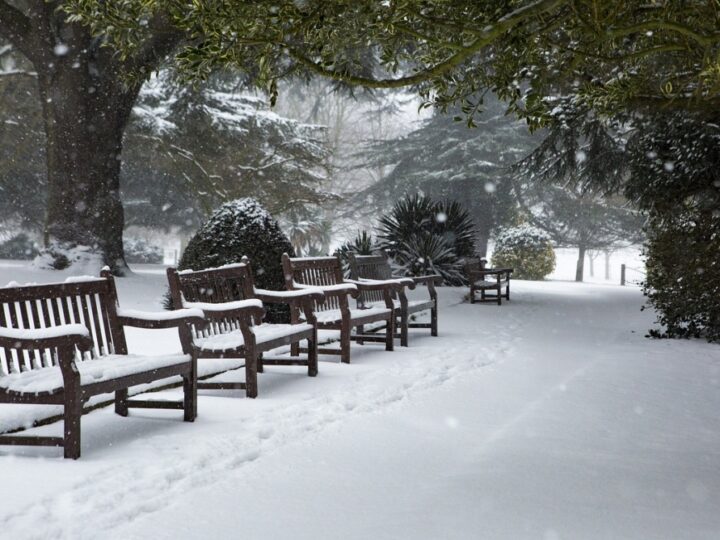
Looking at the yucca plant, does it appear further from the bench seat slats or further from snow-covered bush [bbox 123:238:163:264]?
snow-covered bush [bbox 123:238:163:264]

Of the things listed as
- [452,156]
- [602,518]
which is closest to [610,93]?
[602,518]

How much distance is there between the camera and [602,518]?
3.36 metres

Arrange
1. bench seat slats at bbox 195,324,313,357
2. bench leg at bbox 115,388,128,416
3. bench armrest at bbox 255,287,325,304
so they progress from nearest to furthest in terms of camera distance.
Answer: bench leg at bbox 115,388,128,416, bench seat slats at bbox 195,324,313,357, bench armrest at bbox 255,287,325,304

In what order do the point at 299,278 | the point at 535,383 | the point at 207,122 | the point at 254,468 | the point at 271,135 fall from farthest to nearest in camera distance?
the point at 271,135 < the point at 207,122 < the point at 299,278 < the point at 535,383 < the point at 254,468

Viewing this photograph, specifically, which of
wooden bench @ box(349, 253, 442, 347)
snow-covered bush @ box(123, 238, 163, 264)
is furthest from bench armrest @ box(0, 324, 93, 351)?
snow-covered bush @ box(123, 238, 163, 264)

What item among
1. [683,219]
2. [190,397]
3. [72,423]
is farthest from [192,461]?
[683,219]

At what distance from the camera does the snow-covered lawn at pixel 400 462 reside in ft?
10.6

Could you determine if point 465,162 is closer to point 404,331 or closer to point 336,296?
point 404,331

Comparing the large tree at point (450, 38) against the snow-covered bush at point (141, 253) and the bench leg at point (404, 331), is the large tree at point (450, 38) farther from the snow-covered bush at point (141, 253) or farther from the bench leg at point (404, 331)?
the snow-covered bush at point (141, 253)

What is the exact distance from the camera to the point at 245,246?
29.8ft

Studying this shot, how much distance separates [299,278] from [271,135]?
16.7 meters

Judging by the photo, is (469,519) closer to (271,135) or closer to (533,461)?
(533,461)

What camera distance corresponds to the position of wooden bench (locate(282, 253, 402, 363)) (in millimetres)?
7297

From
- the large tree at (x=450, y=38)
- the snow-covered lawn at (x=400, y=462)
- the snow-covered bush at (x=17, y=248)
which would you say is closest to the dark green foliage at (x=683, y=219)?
the large tree at (x=450, y=38)
